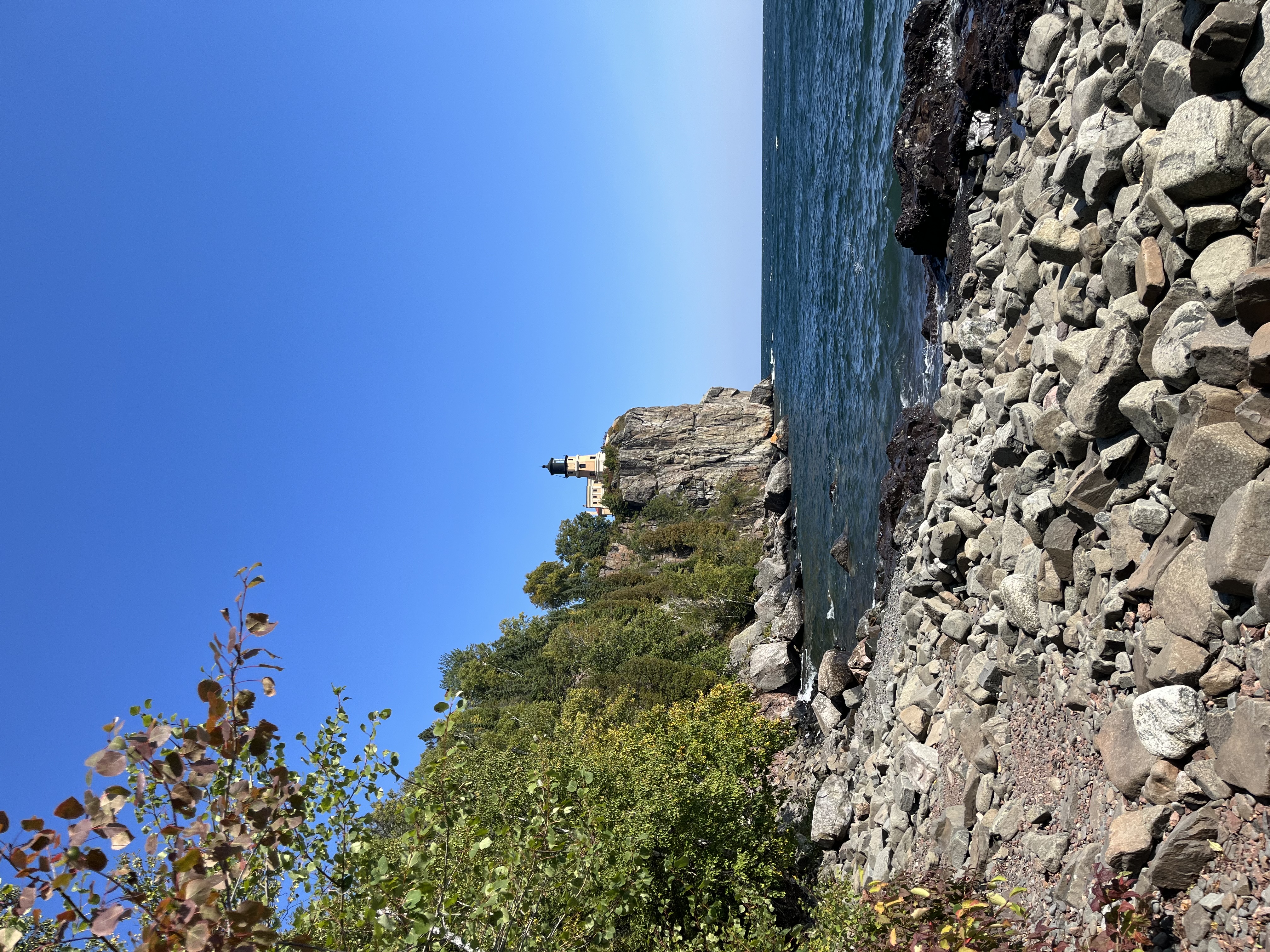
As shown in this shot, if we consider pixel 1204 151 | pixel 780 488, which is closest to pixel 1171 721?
pixel 1204 151

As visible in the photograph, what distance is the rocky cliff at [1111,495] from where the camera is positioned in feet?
11.8

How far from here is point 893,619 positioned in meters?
9.98

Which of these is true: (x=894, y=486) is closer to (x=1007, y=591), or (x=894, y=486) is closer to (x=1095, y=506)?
(x=1007, y=591)

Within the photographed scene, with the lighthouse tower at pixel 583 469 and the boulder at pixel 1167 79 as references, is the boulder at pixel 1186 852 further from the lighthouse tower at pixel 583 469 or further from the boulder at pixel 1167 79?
the lighthouse tower at pixel 583 469

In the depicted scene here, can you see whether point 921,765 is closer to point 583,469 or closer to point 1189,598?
point 1189,598

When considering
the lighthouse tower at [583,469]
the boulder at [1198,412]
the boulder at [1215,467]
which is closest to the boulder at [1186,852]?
the boulder at [1215,467]

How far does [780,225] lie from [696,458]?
18.0 m

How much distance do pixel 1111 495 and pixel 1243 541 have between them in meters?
1.34

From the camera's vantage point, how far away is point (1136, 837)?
3.92 meters

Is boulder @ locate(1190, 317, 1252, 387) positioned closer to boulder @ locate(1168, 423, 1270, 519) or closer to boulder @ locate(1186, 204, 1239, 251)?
boulder @ locate(1168, 423, 1270, 519)

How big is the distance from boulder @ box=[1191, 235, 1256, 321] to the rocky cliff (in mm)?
14

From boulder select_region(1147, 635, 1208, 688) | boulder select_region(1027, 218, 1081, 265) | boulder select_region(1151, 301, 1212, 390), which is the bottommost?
boulder select_region(1147, 635, 1208, 688)

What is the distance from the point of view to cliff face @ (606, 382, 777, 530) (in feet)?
153

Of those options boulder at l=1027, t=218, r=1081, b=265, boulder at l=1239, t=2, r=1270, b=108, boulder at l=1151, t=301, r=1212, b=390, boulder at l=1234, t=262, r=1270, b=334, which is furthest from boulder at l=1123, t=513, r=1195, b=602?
boulder at l=1027, t=218, r=1081, b=265
